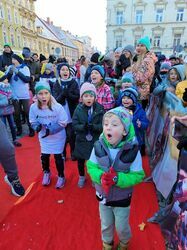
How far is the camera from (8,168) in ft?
10.4

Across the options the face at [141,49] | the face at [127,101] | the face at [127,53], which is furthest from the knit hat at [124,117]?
the face at [127,53]

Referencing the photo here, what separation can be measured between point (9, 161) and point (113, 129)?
6.47 ft

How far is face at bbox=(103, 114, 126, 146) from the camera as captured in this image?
6.02 feet

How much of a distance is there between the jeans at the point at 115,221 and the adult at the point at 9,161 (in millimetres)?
1613

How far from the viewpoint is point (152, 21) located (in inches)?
1323

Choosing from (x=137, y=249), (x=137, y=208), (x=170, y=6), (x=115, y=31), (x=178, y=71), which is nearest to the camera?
(x=137, y=249)

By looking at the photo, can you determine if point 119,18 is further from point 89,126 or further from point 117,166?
point 117,166

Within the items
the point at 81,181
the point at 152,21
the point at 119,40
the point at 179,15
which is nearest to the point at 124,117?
the point at 81,181

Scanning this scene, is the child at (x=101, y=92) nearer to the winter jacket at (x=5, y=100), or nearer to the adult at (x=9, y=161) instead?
the adult at (x=9, y=161)

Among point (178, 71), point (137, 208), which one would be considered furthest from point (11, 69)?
point (137, 208)

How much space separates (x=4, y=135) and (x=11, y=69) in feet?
8.45

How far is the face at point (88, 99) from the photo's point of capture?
302cm

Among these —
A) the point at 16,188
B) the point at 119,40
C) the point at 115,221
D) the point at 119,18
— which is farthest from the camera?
the point at 119,40

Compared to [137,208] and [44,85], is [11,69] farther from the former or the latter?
[137,208]
